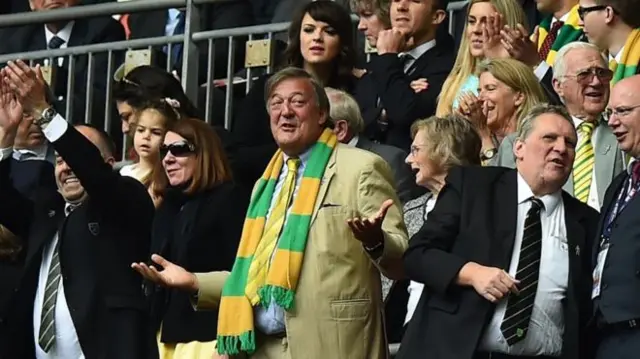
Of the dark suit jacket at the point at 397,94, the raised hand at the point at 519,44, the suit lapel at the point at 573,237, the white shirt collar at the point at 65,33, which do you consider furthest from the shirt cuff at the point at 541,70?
the white shirt collar at the point at 65,33

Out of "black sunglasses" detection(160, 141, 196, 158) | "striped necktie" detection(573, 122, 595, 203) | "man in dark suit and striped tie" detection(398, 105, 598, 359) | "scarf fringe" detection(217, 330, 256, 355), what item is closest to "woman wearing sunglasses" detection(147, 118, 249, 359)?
"black sunglasses" detection(160, 141, 196, 158)

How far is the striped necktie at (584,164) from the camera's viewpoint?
34.2 feet

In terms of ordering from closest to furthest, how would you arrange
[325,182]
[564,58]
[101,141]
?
[325,182] → [564,58] → [101,141]

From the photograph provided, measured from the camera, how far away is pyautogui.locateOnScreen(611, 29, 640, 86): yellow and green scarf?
35.6 ft

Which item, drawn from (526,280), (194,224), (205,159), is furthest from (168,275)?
(526,280)

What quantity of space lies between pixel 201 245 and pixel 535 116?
193 centimetres

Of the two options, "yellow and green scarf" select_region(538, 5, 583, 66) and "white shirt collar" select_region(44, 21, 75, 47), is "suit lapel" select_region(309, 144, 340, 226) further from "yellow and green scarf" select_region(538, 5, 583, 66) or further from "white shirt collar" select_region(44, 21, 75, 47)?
"white shirt collar" select_region(44, 21, 75, 47)

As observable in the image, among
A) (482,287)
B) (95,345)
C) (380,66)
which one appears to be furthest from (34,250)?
(482,287)

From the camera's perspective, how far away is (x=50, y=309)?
10.9m

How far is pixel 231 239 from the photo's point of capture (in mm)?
10781

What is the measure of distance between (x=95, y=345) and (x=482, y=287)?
2384 millimetres

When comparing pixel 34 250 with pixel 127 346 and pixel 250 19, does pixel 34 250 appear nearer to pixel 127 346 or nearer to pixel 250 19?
pixel 127 346

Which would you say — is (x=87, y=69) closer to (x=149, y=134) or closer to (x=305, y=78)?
(x=149, y=134)

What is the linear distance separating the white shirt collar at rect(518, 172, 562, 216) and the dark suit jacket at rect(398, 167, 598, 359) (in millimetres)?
30
